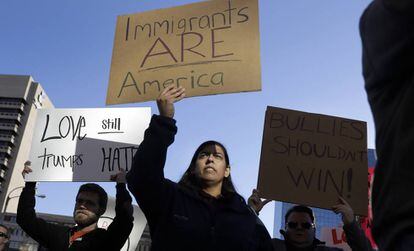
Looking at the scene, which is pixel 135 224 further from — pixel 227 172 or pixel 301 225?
pixel 227 172

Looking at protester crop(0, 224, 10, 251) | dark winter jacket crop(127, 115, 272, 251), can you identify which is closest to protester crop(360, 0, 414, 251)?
dark winter jacket crop(127, 115, 272, 251)

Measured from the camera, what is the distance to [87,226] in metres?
3.48

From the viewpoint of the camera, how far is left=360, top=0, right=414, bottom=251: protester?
101 cm

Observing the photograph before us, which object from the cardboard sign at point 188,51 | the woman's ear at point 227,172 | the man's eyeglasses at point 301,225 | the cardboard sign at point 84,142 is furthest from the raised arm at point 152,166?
the cardboard sign at point 84,142

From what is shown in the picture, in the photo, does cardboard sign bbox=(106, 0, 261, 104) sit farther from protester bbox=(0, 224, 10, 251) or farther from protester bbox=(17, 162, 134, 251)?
protester bbox=(0, 224, 10, 251)

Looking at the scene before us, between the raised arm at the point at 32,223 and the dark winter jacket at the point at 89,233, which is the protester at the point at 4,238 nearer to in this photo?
the raised arm at the point at 32,223

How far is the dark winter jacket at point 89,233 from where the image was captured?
3.32 metres

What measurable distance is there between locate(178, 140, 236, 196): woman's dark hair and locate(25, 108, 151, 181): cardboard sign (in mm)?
1582

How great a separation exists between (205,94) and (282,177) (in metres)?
1.00

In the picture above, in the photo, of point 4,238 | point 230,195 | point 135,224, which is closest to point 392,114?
point 230,195

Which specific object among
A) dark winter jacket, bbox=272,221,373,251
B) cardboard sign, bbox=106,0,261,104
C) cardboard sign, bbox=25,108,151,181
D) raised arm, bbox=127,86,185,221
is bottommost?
dark winter jacket, bbox=272,221,373,251

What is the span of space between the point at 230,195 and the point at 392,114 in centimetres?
171

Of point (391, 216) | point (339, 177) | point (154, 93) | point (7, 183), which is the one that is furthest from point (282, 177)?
point (7, 183)

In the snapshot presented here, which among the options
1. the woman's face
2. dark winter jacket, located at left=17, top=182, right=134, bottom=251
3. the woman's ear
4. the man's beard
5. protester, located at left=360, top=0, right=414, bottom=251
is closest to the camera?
protester, located at left=360, top=0, right=414, bottom=251
